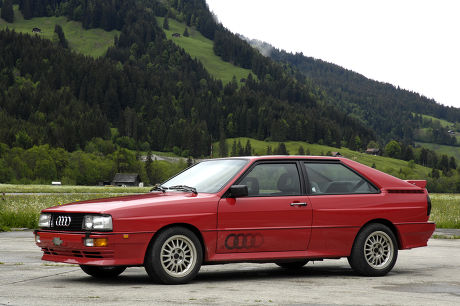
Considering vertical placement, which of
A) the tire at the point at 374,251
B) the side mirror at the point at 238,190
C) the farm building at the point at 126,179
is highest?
the side mirror at the point at 238,190

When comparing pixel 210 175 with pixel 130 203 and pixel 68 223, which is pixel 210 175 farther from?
pixel 68 223

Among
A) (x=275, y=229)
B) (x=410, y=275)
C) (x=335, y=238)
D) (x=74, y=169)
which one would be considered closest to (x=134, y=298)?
(x=275, y=229)

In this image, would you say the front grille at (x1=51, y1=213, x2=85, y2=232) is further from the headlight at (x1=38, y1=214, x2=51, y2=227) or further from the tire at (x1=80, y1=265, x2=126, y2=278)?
Answer: the tire at (x1=80, y1=265, x2=126, y2=278)

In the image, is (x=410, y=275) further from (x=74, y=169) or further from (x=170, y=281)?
(x=74, y=169)

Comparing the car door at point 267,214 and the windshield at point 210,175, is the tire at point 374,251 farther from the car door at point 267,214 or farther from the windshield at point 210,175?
the windshield at point 210,175

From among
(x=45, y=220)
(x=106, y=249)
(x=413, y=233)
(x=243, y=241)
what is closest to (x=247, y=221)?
(x=243, y=241)

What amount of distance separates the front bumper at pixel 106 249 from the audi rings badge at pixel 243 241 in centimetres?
107

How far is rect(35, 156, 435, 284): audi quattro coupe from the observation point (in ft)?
27.0

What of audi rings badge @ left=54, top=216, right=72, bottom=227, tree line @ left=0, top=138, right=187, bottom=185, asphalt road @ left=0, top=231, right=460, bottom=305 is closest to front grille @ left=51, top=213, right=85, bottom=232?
A: audi rings badge @ left=54, top=216, right=72, bottom=227

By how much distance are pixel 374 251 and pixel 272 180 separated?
1847 millimetres

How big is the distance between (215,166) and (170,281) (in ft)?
6.63

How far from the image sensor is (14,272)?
9344mm

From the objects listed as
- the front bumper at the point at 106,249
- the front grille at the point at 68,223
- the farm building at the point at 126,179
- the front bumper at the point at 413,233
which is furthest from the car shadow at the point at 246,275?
the farm building at the point at 126,179

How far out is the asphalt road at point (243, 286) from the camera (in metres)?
7.10
